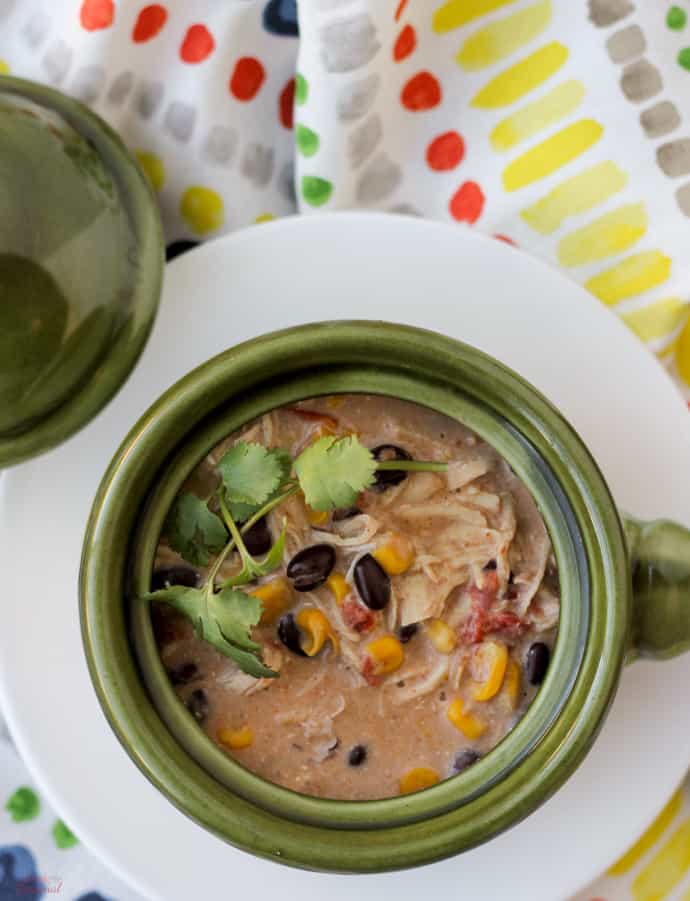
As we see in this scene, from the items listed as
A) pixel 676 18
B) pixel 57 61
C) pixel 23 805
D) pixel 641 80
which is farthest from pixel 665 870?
pixel 57 61

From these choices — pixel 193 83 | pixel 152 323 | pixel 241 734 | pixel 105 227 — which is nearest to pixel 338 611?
pixel 241 734

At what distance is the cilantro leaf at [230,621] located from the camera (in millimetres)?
1708

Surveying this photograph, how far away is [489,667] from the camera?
1.80 m

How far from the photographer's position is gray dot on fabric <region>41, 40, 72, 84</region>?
6.81ft

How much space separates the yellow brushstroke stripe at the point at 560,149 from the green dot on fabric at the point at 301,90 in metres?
0.40

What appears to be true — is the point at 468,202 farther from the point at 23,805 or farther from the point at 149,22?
the point at 23,805

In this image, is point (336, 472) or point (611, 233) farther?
point (611, 233)

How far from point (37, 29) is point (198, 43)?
0.27 meters

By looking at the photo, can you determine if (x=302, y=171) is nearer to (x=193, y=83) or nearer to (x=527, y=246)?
(x=193, y=83)

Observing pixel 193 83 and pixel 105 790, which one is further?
pixel 193 83

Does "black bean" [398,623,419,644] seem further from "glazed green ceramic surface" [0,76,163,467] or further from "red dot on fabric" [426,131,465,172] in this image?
"red dot on fabric" [426,131,465,172]

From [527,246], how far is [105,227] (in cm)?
72

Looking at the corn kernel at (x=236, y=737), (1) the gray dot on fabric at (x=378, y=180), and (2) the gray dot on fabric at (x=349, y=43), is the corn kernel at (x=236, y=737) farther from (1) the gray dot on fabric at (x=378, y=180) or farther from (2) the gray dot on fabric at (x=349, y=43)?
(2) the gray dot on fabric at (x=349, y=43)

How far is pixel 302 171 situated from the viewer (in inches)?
83.0
